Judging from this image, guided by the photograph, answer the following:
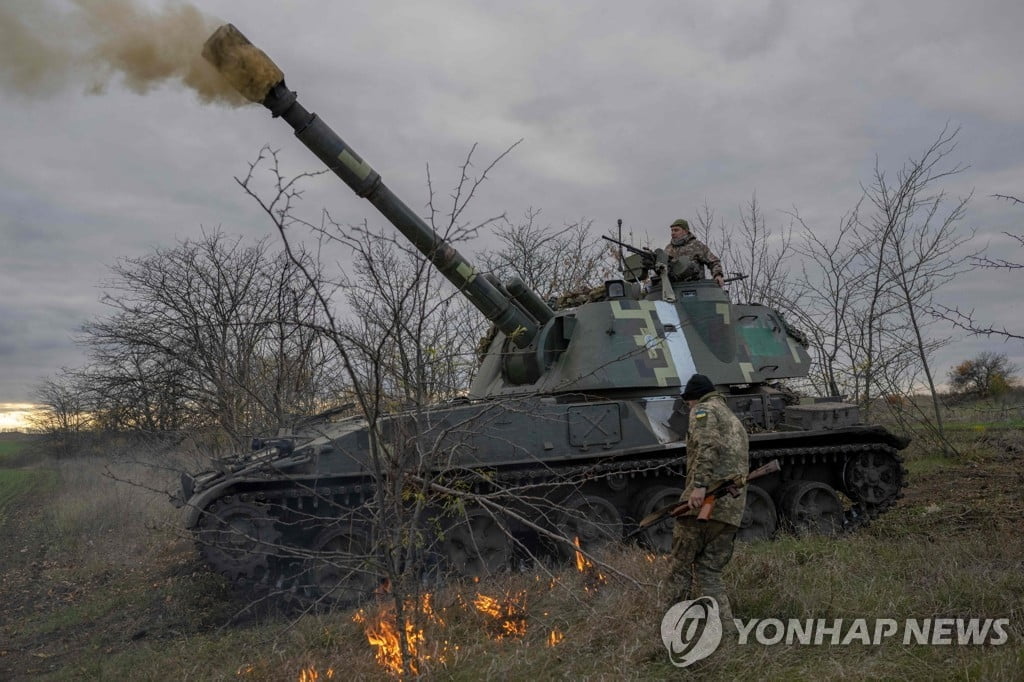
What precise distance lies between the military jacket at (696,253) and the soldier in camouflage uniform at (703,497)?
4.54m

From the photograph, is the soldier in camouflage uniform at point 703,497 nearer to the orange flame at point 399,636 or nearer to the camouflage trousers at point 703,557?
the camouflage trousers at point 703,557

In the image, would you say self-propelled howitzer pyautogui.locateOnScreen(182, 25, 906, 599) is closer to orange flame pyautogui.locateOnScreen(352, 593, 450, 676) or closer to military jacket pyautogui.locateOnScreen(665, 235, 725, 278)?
military jacket pyautogui.locateOnScreen(665, 235, 725, 278)

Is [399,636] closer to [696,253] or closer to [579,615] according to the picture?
[579,615]

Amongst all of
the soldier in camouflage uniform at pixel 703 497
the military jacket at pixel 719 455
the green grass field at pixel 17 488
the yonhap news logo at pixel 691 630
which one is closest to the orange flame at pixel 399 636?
the yonhap news logo at pixel 691 630

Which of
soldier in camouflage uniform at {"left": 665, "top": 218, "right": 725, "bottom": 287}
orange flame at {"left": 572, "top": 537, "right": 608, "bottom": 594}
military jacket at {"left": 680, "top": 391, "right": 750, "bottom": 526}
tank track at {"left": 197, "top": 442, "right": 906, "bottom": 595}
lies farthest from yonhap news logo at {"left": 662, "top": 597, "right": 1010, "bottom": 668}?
soldier in camouflage uniform at {"left": 665, "top": 218, "right": 725, "bottom": 287}

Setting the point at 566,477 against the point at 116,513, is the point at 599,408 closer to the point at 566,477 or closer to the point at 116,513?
the point at 566,477

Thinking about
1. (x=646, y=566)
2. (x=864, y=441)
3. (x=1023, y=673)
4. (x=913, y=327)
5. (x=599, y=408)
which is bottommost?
(x=1023, y=673)

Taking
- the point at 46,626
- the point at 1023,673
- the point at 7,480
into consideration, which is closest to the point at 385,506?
the point at 1023,673

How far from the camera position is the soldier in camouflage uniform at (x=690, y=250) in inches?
387

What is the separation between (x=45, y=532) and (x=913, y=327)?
17.2 m

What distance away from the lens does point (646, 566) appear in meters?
6.57

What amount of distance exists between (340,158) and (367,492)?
332cm

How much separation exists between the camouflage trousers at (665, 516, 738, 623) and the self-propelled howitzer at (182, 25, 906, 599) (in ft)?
5.41

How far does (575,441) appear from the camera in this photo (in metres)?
8.27
